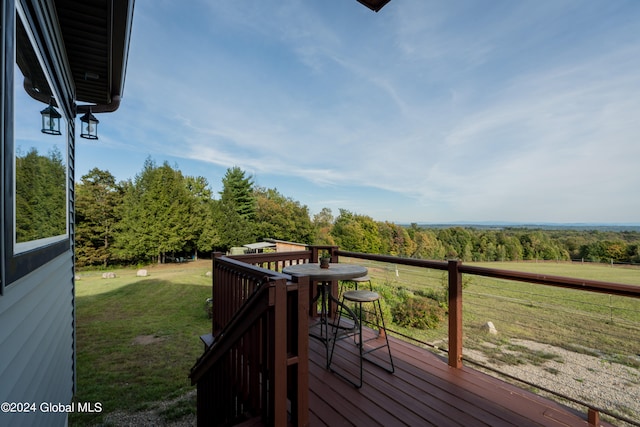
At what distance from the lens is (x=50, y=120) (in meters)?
2.19

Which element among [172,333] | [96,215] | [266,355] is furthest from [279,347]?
[96,215]

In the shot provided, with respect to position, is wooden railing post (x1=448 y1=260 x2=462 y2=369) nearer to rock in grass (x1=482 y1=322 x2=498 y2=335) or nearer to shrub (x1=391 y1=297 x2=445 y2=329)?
shrub (x1=391 y1=297 x2=445 y2=329)

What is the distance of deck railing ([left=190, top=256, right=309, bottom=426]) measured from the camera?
1591 millimetres

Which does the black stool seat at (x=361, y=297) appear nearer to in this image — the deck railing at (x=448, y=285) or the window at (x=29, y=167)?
the deck railing at (x=448, y=285)

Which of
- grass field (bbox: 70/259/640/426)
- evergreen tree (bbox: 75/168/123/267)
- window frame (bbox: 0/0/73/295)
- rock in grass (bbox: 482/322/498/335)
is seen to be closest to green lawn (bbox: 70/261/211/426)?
grass field (bbox: 70/259/640/426)

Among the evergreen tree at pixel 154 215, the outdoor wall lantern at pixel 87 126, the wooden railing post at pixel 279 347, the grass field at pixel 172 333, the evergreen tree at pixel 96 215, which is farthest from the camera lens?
the evergreen tree at pixel 154 215

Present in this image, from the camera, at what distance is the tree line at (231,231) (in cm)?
1873

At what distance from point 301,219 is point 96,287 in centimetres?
1665

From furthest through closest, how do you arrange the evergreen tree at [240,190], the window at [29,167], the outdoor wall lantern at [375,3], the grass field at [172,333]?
the evergreen tree at [240,190], the grass field at [172,333], the outdoor wall lantern at [375,3], the window at [29,167]

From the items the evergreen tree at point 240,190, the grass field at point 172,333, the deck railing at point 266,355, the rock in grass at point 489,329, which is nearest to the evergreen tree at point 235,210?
the evergreen tree at point 240,190

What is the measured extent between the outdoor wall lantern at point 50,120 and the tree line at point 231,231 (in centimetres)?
1978

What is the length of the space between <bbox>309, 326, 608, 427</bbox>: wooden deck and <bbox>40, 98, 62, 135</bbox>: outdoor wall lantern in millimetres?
2989

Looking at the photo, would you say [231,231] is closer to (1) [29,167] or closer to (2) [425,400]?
(1) [29,167]

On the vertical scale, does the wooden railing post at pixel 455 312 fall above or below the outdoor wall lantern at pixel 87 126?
below
